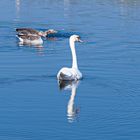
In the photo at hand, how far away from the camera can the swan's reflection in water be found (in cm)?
1727

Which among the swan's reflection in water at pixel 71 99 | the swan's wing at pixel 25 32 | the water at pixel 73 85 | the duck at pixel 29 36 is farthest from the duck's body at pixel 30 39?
the swan's reflection in water at pixel 71 99

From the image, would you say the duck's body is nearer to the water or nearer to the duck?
the duck

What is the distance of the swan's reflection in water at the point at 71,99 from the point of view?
17.3m

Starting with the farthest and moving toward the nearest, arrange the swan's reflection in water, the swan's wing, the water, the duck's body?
the swan's wing → the duck's body → the swan's reflection in water → the water

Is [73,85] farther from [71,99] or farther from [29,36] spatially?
[29,36]

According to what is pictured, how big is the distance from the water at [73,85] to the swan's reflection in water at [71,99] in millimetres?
29

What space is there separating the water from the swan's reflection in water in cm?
3

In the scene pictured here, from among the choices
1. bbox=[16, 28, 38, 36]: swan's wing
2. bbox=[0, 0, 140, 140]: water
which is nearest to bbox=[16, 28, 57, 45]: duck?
bbox=[16, 28, 38, 36]: swan's wing

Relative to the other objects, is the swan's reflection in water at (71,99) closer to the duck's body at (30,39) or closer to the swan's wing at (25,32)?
the duck's body at (30,39)

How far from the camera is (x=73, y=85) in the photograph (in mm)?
21281

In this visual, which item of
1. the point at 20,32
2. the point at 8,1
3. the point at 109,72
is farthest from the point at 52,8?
the point at 109,72

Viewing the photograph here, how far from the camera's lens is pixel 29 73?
22.2m

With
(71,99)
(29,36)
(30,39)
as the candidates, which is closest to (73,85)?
(71,99)

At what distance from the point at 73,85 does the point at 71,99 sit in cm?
220
